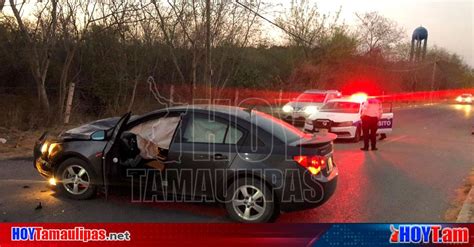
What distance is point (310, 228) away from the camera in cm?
414

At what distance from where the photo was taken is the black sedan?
5137 mm

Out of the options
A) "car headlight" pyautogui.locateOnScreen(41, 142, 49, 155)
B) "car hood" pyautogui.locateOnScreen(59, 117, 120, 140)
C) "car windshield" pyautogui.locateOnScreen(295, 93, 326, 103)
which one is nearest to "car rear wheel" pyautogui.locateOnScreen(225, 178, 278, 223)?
"car hood" pyautogui.locateOnScreen(59, 117, 120, 140)

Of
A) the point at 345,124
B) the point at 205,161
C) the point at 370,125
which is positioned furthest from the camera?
the point at 345,124

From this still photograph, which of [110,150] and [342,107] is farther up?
[110,150]

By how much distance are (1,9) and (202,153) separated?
11728mm

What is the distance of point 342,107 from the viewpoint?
15.3 metres

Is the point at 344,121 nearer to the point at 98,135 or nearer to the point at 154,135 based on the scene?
the point at 154,135

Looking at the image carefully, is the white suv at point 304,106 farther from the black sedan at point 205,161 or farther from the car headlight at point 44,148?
the car headlight at point 44,148

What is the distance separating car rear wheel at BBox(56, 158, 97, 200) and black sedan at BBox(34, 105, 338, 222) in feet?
0.04

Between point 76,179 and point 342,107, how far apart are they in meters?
11.0

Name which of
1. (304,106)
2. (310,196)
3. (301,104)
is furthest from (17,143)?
(301,104)

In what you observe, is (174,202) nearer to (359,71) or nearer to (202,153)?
(202,153)

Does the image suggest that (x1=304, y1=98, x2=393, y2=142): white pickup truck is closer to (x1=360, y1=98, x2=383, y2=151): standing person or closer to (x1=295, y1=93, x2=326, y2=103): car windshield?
(x1=360, y1=98, x2=383, y2=151): standing person

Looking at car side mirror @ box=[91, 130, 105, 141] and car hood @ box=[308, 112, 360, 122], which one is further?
car hood @ box=[308, 112, 360, 122]
